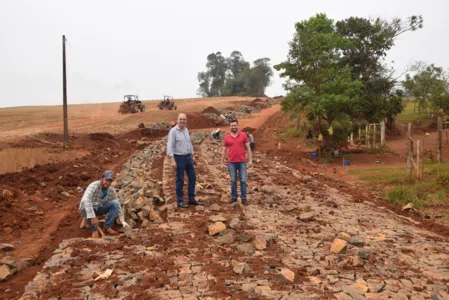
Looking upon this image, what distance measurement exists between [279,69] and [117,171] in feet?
28.3

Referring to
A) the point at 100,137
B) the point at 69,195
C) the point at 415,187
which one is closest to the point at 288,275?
the point at 415,187

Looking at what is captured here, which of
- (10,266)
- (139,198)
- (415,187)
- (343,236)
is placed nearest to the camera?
(10,266)

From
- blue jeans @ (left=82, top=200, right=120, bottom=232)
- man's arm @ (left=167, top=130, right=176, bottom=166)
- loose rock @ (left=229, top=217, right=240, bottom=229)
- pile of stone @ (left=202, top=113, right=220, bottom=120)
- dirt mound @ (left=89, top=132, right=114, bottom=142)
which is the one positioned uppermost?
pile of stone @ (left=202, top=113, right=220, bottom=120)

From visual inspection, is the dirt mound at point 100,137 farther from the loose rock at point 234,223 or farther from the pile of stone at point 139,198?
the loose rock at point 234,223

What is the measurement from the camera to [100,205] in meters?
6.42

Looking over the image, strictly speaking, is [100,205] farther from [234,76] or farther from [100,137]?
[234,76]

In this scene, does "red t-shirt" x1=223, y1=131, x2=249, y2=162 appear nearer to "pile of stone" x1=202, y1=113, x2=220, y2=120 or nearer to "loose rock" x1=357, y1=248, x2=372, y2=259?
"loose rock" x1=357, y1=248, x2=372, y2=259

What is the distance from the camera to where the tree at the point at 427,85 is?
30666mm

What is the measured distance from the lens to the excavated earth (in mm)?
4227

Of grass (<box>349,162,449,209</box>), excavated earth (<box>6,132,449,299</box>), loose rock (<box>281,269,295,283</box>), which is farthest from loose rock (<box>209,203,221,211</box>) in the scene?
grass (<box>349,162,449,209</box>)

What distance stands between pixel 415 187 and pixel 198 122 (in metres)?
23.6

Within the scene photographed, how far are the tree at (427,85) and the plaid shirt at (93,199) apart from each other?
30.5m

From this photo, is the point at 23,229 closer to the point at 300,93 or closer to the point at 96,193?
the point at 96,193

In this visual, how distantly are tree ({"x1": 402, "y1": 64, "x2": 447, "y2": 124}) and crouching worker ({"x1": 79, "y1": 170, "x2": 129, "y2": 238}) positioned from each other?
3043cm
